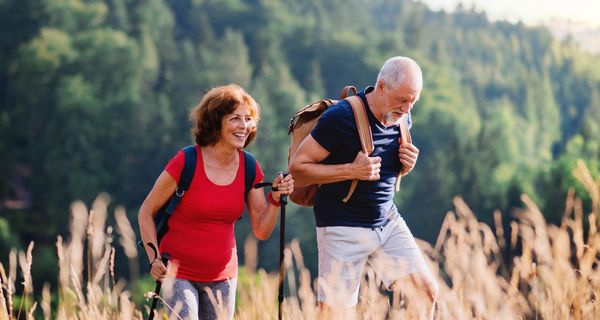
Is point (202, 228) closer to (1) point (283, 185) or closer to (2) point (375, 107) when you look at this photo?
(1) point (283, 185)

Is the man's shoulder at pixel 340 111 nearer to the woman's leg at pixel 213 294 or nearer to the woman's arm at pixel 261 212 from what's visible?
the woman's arm at pixel 261 212

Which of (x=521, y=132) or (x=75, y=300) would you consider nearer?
(x=75, y=300)

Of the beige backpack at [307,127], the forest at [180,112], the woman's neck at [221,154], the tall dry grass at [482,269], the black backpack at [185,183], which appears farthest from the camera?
the forest at [180,112]

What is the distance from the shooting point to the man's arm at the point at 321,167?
4309 millimetres

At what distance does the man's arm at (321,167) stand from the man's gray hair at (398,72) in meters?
0.31

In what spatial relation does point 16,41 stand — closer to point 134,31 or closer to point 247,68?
point 134,31

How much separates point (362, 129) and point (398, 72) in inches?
11.3

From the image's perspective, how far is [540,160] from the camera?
88.4m

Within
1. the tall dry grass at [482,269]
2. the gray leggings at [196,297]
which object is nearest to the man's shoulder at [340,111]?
the gray leggings at [196,297]

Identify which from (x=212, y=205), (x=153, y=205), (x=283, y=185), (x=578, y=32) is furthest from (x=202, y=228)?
(x=578, y=32)

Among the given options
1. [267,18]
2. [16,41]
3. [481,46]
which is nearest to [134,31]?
[16,41]

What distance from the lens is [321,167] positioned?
4383 mm

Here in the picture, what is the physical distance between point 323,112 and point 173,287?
106cm

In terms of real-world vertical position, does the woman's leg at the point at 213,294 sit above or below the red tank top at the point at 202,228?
below
